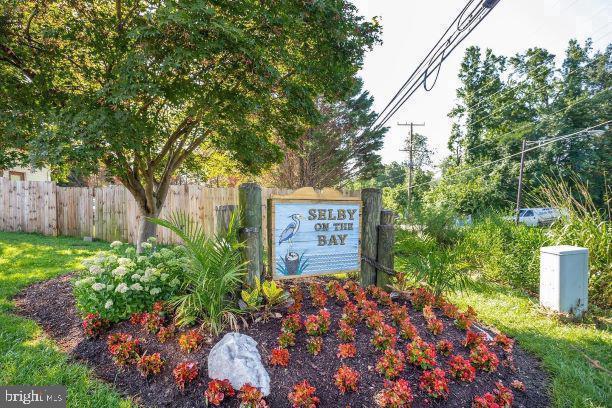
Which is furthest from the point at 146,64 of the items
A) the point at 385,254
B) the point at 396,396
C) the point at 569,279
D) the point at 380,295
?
the point at 569,279

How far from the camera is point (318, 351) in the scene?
238 cm

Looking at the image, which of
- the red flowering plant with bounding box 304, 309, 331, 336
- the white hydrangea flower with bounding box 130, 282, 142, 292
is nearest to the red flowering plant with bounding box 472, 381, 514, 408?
the red flowering plant with bounding box 304, 309, 331, 336

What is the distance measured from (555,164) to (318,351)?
2193cm

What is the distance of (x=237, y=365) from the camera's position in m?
2.10

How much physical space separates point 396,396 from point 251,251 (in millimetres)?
1693

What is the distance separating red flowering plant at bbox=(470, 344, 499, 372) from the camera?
2398mm

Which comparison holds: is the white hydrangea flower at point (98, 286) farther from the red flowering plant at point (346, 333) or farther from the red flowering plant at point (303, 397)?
the red flowering plant at point (346, 333)

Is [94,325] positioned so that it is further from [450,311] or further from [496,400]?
[450,311]

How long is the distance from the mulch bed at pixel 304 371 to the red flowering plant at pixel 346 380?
0.04m

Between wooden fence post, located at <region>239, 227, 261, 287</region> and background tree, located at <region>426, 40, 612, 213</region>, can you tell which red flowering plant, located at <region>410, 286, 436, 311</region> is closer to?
wooden fence post, located at <region>239, 227, 261, 287</region>

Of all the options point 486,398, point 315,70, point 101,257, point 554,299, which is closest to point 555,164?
point 554,299

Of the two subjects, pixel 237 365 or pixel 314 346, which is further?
pixel 314 346

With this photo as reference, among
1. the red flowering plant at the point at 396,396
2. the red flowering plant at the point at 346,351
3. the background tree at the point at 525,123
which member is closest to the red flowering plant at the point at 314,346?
the red flowering plant at the point at 346,351

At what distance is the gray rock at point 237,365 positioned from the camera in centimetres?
206
